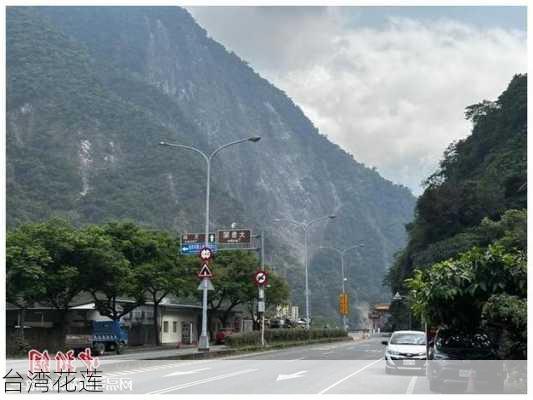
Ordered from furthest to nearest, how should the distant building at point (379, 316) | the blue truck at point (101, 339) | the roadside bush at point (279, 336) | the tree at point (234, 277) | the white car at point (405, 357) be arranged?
the distant building at point (379, 316) < the tree at point (234, 277) < the roadside bush at point (279, 336) < the blue truck at point (101, 339) < the white car at point (405, 357)

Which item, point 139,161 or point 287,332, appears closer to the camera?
point 287,332

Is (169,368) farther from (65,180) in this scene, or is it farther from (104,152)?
(104,152)

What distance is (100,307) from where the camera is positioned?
43.9 metres

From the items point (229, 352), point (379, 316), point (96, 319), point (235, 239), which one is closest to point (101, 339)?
point (96, 319)

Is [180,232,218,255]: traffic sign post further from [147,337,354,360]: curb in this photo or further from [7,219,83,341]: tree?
[7,219,83,341]: tree

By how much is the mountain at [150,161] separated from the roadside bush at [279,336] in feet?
118

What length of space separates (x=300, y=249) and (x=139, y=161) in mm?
43903

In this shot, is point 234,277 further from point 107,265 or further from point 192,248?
point 192,248

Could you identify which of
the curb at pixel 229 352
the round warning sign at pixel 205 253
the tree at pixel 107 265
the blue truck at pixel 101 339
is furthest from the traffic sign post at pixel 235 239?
the blue truck at pixel 101 339

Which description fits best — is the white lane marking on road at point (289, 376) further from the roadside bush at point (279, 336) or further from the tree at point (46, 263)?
the tree at point (46, 263)

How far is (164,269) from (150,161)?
8221 centimetres

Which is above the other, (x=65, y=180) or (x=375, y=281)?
(x=65, y=180)

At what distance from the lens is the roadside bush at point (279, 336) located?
3919 cm

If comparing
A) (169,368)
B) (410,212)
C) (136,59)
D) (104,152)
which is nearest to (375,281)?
(410,212)
